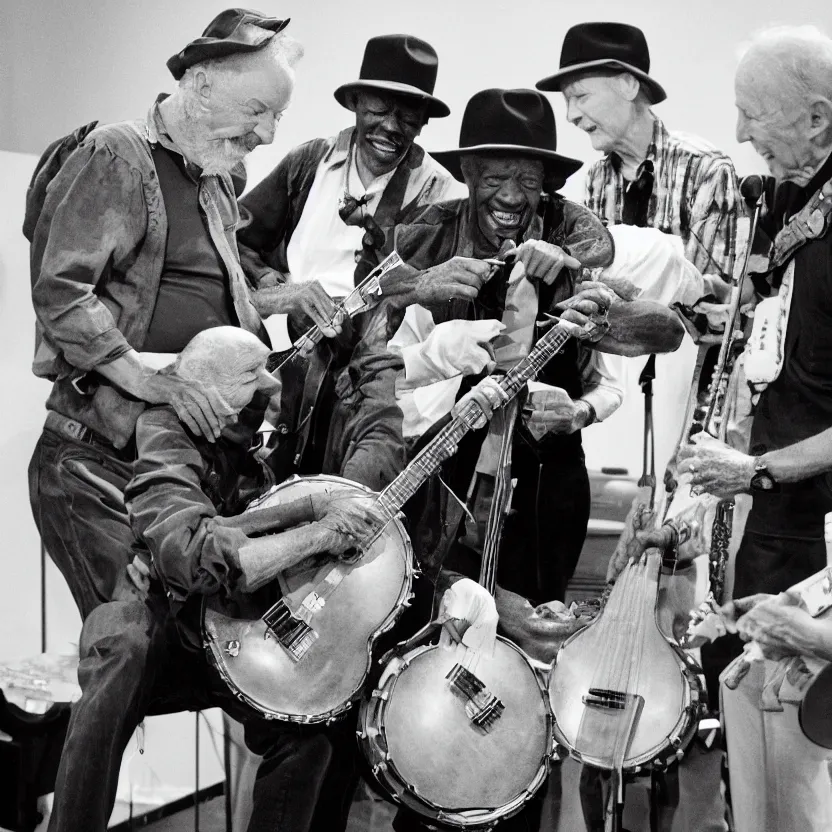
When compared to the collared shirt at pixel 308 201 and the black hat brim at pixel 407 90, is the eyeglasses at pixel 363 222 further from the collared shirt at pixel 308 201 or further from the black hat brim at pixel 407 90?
the black hat brim at pixel 407 90

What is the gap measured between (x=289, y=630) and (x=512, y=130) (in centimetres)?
152

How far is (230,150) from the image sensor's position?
3.72 m

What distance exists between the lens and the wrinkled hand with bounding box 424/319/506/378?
3.63 m

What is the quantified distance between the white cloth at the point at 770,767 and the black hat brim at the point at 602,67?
1576 mm

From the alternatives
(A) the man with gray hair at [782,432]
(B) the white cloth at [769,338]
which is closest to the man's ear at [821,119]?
(A) the man with gray hair at [782,432]

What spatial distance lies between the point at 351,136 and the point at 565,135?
626 millimetres

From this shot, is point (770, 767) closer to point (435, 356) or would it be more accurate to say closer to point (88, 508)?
point (435, 356)

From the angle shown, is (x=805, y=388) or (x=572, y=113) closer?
(x=805, y=388)

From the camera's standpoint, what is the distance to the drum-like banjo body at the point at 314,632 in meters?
3.39

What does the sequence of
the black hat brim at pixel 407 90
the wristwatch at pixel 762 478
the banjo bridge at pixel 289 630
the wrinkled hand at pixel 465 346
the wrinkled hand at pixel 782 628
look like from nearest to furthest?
the wrinkled hand at pixel 782 628, the wristwatch at pixel 762 478, the banjo bridge at pixel 289 630, the wrinkled hand at pixel 465 346, the black hat brim at pixel 407 90

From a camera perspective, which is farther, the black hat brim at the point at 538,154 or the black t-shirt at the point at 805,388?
the black hat brim at the point at 538,154

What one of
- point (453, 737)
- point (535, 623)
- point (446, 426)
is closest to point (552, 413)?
point (446, 426)

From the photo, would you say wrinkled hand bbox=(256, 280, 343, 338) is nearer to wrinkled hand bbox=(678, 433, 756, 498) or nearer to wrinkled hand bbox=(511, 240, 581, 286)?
wrinkled hand bbox=(511, 240, 581, 286)

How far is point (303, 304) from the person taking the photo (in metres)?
3.74
